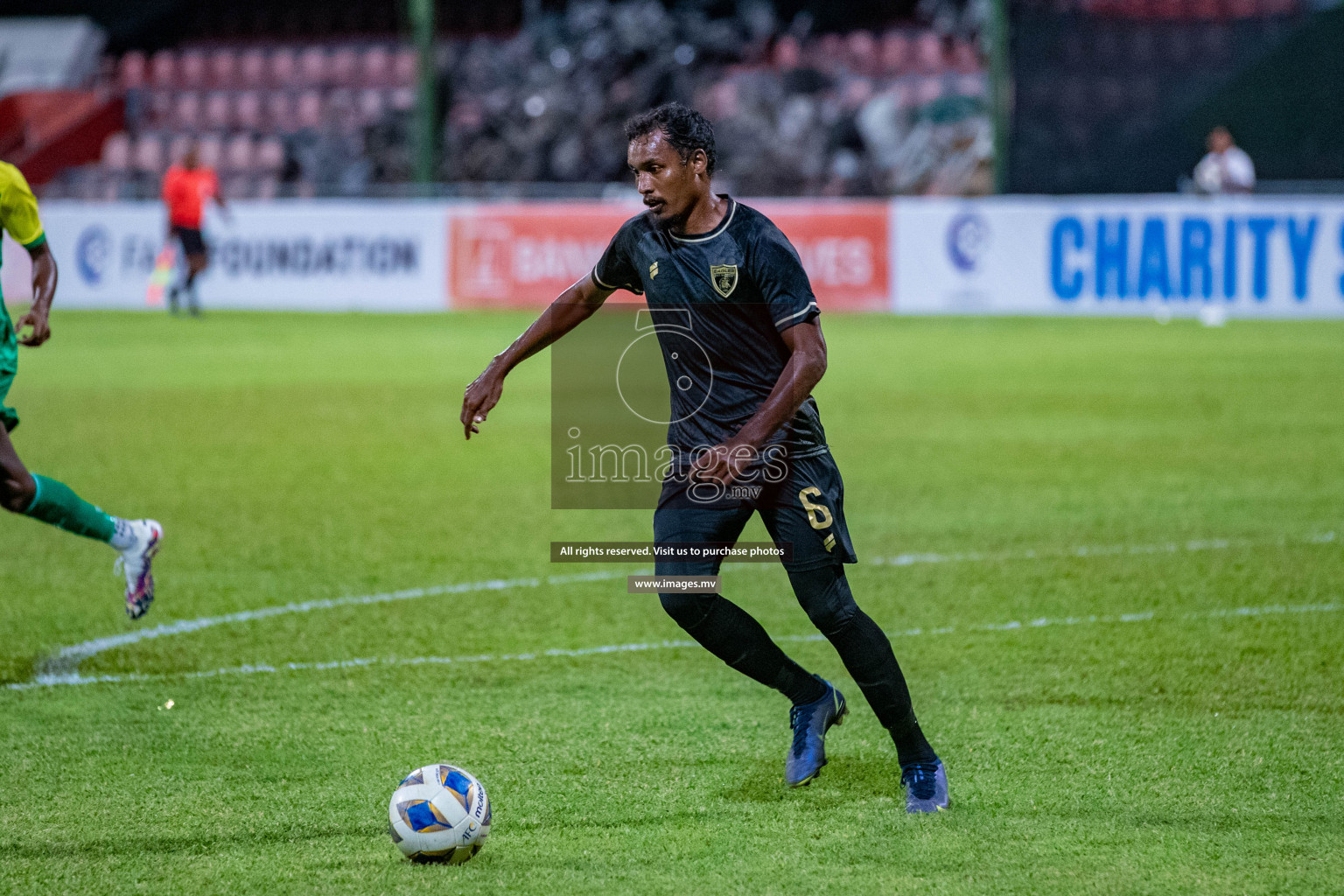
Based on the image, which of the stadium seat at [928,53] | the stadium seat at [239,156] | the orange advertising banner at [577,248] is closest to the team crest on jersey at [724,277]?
the orange advertising banner at [577,248]

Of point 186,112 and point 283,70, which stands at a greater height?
point 283,70

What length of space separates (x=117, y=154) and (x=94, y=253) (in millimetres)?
9130

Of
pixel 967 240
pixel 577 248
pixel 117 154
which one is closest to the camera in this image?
pixel 967 240

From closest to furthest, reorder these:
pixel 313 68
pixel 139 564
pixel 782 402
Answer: pixel 782 402
pixel 139 564
pixel 313 68

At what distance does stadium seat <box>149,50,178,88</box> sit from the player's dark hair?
1286 inches

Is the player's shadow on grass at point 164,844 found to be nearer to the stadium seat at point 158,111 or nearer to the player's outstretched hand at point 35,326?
the player's outstretched hand at point 35,326

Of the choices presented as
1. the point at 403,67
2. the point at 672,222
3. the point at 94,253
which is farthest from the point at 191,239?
the point at 672,222

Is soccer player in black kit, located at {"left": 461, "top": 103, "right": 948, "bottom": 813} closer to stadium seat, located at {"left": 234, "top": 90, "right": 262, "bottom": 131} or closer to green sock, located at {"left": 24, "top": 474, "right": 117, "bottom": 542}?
green sock, located at {"left": 24, "top": 474, "right": 117, "bottom": 542}

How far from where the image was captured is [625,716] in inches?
207

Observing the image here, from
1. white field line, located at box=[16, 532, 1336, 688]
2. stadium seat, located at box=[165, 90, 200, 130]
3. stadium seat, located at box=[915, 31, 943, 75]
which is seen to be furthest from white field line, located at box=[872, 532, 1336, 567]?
stadium seat, located at box=[165, 90, 200, 130]

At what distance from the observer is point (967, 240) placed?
69.1 feet

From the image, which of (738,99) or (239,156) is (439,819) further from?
(239,156)

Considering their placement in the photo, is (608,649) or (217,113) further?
(217,113)

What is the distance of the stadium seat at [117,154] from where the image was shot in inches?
1248
